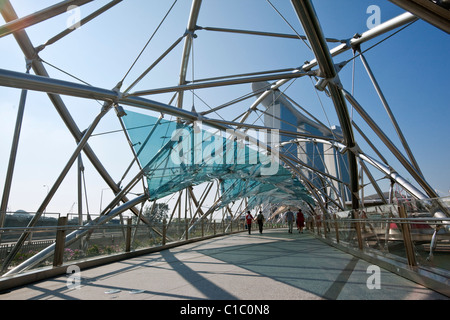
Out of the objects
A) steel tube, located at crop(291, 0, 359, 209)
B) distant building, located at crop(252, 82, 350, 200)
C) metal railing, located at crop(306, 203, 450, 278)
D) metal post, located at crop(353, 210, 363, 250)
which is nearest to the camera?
metal railing, located at crop(306, 203, 450, 278)

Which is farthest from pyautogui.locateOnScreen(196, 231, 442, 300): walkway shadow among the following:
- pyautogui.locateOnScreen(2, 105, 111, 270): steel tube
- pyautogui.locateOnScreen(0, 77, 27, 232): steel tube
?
pyautogui.locateOnScreen(0, 77, 27, 232): steel tube

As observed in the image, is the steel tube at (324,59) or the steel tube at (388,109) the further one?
the steel tube at (388,109)

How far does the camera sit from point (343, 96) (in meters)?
10.6

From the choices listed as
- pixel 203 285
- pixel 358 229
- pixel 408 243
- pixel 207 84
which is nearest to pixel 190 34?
pixel 207 84

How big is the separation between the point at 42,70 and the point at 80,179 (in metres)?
5.91

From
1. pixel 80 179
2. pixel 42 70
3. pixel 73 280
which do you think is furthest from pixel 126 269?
pixel 42 70

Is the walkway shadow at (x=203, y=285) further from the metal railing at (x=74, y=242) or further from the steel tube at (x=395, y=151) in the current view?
the steel tube at (x=395, y=151)

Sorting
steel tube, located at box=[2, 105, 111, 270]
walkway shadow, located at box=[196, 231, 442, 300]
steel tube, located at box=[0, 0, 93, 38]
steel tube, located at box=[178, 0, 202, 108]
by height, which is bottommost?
walkway shadow, located at box=[196, 231, 442, 300]

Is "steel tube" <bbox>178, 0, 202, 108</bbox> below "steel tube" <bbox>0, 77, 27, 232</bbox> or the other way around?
the other way around

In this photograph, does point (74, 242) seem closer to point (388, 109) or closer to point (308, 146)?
point (388, 109)

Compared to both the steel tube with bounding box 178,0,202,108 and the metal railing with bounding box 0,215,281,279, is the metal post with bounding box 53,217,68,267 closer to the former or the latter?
the metal railing with bounding box 0,215,281,279

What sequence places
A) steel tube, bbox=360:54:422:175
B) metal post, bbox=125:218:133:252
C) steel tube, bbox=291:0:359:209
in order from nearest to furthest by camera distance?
steel tube, bbox=291:0:359:209 → metal post, bbox=125:218:133:252 → steel tube, bbox=360:54:422:175

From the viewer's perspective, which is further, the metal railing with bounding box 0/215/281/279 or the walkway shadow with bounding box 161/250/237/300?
the metal railing with bounding box 0/215/281/279

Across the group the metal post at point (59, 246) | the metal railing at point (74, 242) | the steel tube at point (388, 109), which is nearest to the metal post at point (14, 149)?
the metal railing at point (74, 242)
